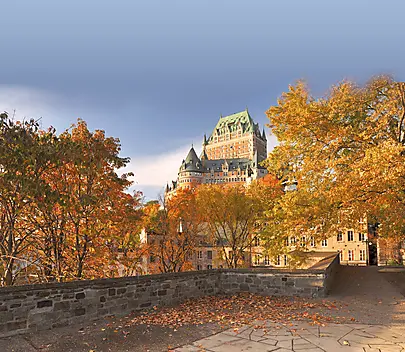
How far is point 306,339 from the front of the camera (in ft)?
21.0

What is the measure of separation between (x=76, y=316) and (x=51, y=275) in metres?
3.02

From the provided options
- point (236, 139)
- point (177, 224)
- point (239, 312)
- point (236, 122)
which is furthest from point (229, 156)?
point (239, 312)

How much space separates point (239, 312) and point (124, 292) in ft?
9.77

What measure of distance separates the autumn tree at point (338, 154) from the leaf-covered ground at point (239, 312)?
3028 millimetres

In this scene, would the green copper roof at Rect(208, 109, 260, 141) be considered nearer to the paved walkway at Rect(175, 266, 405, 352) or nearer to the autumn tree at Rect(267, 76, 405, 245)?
the autumn tree at Rect(267, 76, 405, 245)

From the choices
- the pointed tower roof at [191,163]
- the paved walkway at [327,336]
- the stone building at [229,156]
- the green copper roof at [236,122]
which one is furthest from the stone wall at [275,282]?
the green copper roof at [236,122]

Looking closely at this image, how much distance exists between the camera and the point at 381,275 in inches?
595

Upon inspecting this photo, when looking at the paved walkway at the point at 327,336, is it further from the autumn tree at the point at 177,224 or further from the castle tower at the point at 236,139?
the castle tower at the point at 236,139

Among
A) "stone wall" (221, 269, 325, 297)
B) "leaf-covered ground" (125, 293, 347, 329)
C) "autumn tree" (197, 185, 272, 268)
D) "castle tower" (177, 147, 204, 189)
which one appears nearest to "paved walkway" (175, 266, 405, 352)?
"leaf-covered ground" (125, 293, 347, 329)

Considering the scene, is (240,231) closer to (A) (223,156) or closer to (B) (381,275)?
(B) (381,275)

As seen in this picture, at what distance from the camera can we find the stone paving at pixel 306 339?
5895 mm

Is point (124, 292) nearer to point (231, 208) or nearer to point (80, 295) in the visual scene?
point (80, 295)

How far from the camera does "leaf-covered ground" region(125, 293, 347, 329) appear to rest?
7.93m

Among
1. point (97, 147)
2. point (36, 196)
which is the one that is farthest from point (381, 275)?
point (36, 196)
